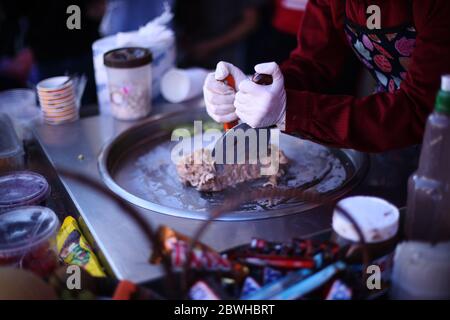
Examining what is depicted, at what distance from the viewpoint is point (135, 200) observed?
57.8 inches

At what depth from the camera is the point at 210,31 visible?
4.51 meters

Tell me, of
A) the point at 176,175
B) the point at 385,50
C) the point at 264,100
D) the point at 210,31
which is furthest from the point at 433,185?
the point at 210,31

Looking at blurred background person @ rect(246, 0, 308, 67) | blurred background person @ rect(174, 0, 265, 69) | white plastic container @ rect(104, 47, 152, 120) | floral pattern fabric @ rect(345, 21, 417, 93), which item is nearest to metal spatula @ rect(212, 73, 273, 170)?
floral pattern fabric @ rect(345, 21, 417, 93)

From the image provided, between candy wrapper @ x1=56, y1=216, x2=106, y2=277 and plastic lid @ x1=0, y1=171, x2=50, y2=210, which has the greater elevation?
plastic lid @ x1=0, y1=171, x2=50, y2=210

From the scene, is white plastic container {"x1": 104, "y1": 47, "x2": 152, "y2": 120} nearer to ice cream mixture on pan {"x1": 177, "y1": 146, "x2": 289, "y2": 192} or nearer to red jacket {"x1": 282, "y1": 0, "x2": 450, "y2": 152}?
ice cream mixture on pan {"x1": 177, "y1": 146, "x2": 289, "y2": 192}

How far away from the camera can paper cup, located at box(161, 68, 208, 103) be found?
2.21m

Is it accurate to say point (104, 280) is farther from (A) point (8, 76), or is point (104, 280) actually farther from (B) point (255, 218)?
(A) point (8, 76)

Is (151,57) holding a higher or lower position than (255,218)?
higher

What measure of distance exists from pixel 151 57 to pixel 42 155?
0.55m

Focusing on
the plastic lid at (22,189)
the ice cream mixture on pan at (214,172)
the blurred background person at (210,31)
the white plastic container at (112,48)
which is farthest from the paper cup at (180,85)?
the blurred background person at (210,31)

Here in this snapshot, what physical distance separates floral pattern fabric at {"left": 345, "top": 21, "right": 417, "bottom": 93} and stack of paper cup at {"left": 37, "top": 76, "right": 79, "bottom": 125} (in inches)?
41.0

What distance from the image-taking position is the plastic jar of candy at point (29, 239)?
1.13 m
